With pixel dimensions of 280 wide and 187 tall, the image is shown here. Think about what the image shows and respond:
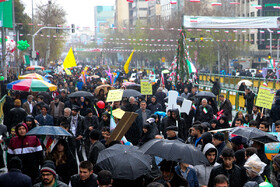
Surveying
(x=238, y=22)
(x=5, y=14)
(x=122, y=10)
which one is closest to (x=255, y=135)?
(x=5, y=14)

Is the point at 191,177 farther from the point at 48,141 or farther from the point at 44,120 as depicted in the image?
the point at 44,120

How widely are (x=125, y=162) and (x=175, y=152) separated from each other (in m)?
0.64

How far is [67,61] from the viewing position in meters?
26.1

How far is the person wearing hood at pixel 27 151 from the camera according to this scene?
8750mm

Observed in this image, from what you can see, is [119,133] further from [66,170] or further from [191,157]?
[191,157]

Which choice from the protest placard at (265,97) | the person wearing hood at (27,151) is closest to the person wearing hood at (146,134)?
the person wearing hood at (27,151)

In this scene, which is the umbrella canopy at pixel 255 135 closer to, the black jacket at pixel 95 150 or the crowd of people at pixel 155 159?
the crowd of people at pixel 155 159

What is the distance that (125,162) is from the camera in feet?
23.3

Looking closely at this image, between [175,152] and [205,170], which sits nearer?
[175,152]

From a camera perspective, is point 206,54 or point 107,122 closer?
point 107,122

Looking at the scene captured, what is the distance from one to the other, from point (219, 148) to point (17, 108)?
6.42 meters

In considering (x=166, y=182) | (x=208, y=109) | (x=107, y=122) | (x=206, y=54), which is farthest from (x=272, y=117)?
(x=206, y=54)

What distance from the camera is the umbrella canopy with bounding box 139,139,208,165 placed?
7051mm

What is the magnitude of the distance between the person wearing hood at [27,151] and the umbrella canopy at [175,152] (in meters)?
2.18
